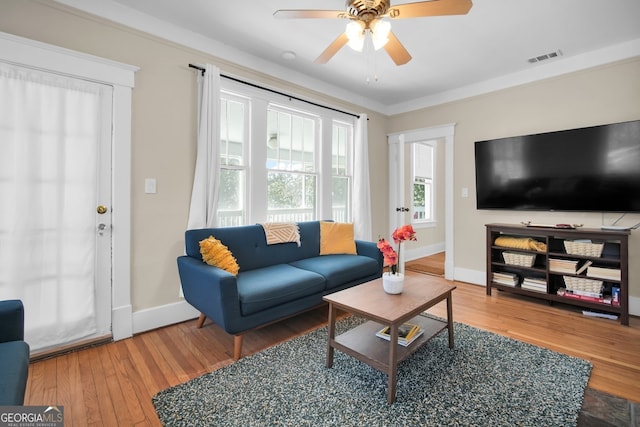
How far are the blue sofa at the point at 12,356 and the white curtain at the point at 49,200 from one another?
2.52ft

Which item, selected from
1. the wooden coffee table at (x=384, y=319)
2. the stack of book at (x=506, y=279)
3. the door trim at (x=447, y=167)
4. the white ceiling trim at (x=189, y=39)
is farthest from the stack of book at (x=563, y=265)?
the white ceiling trim at (x=189, y=39)

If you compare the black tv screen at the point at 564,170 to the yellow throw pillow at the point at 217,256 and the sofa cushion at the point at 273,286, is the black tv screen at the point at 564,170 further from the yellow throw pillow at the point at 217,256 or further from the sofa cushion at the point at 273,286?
the yellow throw pillow at the point at 217,256

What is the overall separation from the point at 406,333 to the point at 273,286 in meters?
1.03

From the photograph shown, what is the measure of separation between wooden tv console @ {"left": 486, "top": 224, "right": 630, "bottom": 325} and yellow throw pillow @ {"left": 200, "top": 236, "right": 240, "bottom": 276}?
2971 millimetres

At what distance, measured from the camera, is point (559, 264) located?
3.06 m

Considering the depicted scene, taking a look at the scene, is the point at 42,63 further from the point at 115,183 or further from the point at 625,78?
the point at 625,78

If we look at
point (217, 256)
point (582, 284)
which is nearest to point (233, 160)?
point (217, 256)

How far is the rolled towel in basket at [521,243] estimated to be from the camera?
3247mm

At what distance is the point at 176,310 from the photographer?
273cm

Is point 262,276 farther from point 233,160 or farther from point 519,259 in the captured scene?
point 519,259

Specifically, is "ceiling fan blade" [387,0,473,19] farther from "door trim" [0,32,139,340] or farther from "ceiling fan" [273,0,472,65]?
"door trim" [0,32,139,340]

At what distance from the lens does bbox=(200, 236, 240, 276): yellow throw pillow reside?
2.36m

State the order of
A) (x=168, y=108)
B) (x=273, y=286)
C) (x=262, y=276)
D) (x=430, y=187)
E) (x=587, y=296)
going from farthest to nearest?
(x=430, y=187) → (x=587, y=296) → (x=168, y=108) → (x=262, y=276) → (x=273, y=286)

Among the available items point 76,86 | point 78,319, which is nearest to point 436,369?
point 78,319
